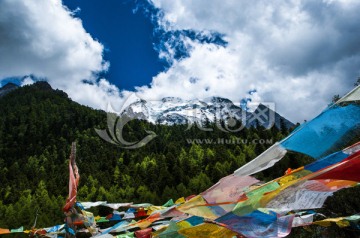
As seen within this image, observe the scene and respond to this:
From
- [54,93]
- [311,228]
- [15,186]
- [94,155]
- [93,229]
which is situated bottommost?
[311,228]

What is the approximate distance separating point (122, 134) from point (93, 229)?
351ft

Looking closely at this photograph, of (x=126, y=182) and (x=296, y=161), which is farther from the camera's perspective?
(x=126, y=182)

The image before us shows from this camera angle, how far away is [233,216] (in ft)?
16.4

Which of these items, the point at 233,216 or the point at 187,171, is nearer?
the point at 233,216

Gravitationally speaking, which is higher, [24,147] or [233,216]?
[24,147]

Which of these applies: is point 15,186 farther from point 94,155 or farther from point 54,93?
point 54,93

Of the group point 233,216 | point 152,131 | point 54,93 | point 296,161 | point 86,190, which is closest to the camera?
point 233,216

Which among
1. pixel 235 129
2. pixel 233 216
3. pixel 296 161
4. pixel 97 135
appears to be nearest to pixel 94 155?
pixel 97 135

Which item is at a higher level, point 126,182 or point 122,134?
point 122,134

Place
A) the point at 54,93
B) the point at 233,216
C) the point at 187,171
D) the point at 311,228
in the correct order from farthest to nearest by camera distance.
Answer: the point at 54,93 → the point at 187,171 → the point at 311,228 → the point at 233,216

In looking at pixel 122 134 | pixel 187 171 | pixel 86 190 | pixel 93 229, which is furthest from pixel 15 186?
pixel 93 229

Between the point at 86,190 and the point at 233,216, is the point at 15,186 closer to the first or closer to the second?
the point at 86,190

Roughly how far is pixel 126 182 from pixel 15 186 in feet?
71.4

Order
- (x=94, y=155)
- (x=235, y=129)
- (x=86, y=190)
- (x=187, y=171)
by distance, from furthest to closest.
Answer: (x=235, y=129) → (x=94, y=155) → (x=187, y=171) → (x=86, y=190)
